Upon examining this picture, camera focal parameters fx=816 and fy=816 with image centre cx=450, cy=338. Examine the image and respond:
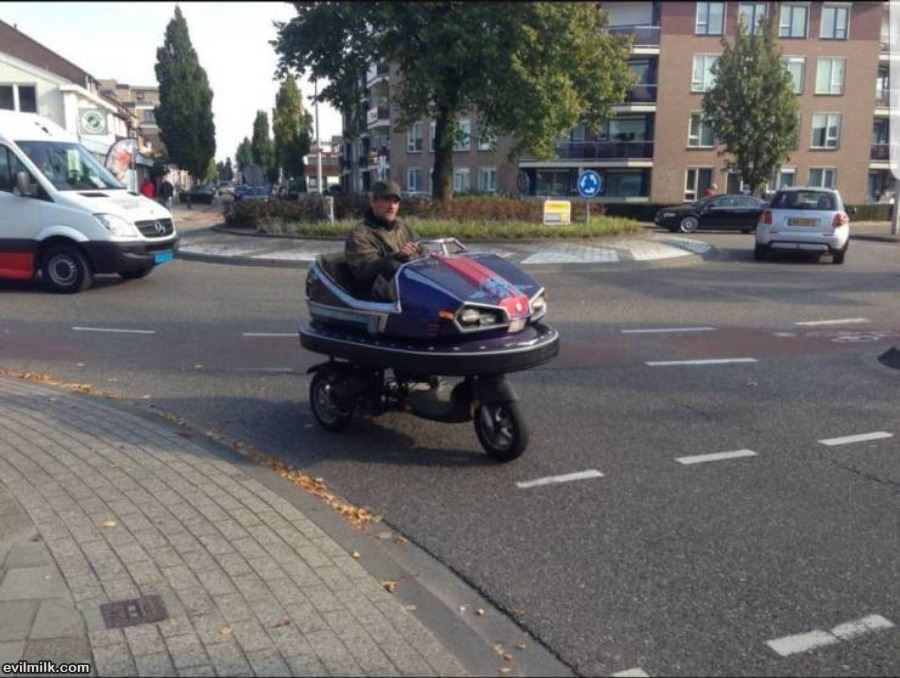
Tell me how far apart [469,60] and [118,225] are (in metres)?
8.86

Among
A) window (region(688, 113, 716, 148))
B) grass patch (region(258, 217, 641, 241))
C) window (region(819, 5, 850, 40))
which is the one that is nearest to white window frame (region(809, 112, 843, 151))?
window (region(819, 5, 850, 40))

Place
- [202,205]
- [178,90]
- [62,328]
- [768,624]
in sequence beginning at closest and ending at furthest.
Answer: [768,624] < [62,328] < [202,205] < [178,90]

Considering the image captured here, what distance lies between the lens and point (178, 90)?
66188 mm

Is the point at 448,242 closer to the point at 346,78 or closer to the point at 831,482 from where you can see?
the point at 831,482

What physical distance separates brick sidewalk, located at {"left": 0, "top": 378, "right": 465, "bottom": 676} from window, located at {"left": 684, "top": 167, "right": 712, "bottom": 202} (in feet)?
161

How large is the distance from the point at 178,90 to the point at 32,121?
5657 cm

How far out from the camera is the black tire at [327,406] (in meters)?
6.08

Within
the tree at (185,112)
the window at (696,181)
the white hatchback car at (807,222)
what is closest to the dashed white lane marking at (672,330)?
the white hatchback car at (807,222)

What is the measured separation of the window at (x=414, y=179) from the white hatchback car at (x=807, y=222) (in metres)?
33.0

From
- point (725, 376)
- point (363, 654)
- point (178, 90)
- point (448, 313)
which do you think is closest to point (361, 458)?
point (448, 313)

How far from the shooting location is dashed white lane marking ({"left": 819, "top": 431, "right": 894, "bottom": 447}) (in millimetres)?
6012

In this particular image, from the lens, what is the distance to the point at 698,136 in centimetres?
4972

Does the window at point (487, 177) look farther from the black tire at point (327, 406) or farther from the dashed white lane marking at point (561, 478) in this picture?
the dashed white lane marking at point (561, 478)

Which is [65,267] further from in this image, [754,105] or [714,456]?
[754,105]
